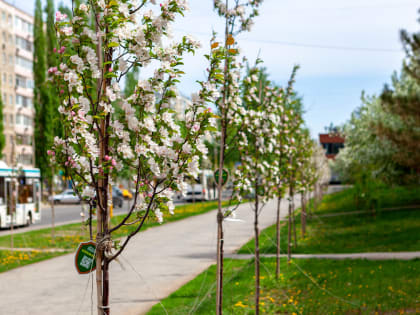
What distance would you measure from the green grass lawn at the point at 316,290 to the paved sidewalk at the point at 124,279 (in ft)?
1.96

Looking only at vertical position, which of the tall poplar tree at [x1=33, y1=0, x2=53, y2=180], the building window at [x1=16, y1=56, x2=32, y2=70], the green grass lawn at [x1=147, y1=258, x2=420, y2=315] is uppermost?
the building window at [x1=16, y1=56, x2=32, y2=70]

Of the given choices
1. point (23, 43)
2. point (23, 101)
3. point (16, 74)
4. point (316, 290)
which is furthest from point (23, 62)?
point (316, 290)

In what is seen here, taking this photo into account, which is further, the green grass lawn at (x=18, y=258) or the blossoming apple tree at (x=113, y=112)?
the green grass lawn at (x=18, y=258)

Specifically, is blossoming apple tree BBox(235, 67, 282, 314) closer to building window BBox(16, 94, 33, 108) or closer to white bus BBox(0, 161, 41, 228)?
white bus BBox(0, 161, 41, 228)

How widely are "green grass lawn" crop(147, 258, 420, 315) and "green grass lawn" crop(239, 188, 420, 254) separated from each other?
3.88 feet

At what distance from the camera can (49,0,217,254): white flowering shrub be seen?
12.8 ft

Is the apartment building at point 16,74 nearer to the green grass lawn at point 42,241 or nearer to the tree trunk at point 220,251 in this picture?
the green grass lawn at point 42,241

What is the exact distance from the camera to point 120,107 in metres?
4.19

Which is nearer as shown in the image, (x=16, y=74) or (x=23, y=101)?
(x=16, y=74)

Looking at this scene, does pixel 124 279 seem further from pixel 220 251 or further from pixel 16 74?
pixel 16 74

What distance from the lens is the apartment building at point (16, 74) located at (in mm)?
67500

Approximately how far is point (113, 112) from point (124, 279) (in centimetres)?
829

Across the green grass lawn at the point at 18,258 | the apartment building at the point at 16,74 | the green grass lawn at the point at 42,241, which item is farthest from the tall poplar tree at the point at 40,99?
the green grass lawn at the point at 18,258

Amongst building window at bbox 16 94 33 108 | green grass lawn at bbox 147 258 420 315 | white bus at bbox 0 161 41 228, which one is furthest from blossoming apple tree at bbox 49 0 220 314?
building window at bbox 16 94 33 108
